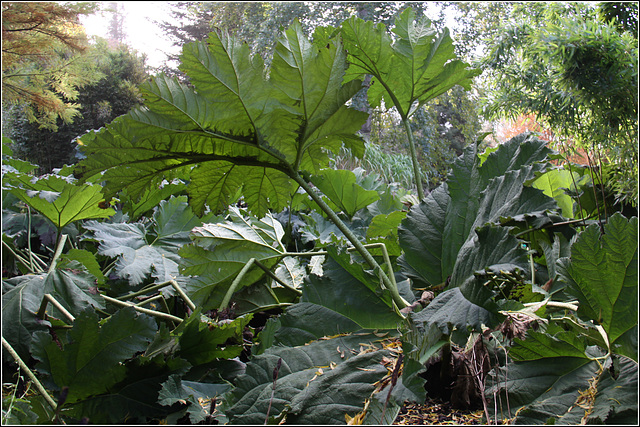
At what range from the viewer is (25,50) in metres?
5.90

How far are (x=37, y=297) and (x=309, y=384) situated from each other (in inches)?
16.3

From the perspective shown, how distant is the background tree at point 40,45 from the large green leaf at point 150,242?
5753 mm

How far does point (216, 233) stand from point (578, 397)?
528 mm

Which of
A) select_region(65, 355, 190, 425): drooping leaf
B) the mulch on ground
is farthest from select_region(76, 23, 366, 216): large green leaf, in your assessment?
the mulch on ground

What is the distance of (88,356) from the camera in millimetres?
434

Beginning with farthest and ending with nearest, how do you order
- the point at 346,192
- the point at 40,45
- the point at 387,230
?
the point at 40,45 < the point at 346,192 < the point at 387,230

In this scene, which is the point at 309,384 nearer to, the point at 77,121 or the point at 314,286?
the point at 314,286

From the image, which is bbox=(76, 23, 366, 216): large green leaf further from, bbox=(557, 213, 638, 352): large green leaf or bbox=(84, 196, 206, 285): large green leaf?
bbox=(557, 213, 638, 352): large green leaf

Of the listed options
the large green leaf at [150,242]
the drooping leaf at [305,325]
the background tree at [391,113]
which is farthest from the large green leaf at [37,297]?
the background tree at [391,113]

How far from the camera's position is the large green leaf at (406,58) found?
66 centimetres

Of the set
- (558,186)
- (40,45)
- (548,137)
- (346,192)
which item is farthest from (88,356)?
(548,137)

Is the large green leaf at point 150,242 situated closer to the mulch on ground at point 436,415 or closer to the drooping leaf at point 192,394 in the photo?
the drooping leaf at point 192,394

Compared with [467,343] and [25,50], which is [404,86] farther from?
[25,50]

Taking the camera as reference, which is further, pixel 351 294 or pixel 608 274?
pixel 351 294
